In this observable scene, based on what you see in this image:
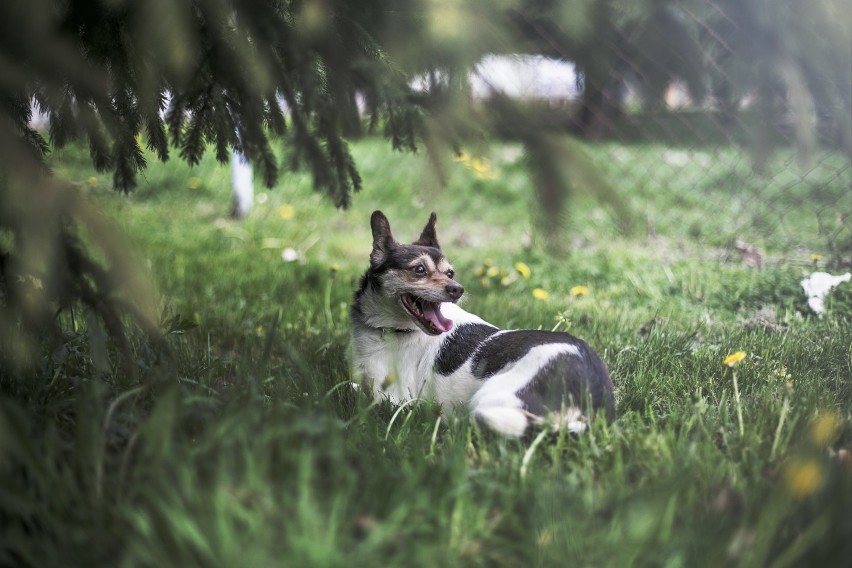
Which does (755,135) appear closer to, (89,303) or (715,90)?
(715,90)

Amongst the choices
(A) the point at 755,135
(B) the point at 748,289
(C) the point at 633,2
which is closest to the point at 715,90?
(A) the point at 755,135

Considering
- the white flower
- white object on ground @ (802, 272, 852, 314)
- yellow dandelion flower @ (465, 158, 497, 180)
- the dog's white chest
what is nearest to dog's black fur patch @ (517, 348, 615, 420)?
the dog's white chest

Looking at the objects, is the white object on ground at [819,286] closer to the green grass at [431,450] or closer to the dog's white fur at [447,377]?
the green grass at [431,450]

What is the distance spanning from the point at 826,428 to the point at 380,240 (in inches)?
65.4

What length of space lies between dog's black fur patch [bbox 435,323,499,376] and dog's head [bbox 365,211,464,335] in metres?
0.06

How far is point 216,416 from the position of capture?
1978 millimetres

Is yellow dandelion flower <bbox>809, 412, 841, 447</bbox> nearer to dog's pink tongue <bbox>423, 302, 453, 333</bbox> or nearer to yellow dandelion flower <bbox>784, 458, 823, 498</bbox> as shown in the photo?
yellow dandelion flower <bbox>784, 458, 823, 498</bbox>

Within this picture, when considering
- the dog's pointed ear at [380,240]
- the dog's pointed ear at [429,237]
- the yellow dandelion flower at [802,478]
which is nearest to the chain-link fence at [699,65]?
the yellow dandelion flower at [802,478]

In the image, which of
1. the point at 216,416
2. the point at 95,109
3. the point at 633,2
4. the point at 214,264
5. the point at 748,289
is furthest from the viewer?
the point at 214,264

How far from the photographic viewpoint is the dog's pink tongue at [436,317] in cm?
281

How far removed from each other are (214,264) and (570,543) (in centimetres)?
352

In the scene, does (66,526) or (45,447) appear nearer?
(66,526)

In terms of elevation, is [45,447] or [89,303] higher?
[89,303]

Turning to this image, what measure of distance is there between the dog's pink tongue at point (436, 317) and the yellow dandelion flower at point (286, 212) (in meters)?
3.19
